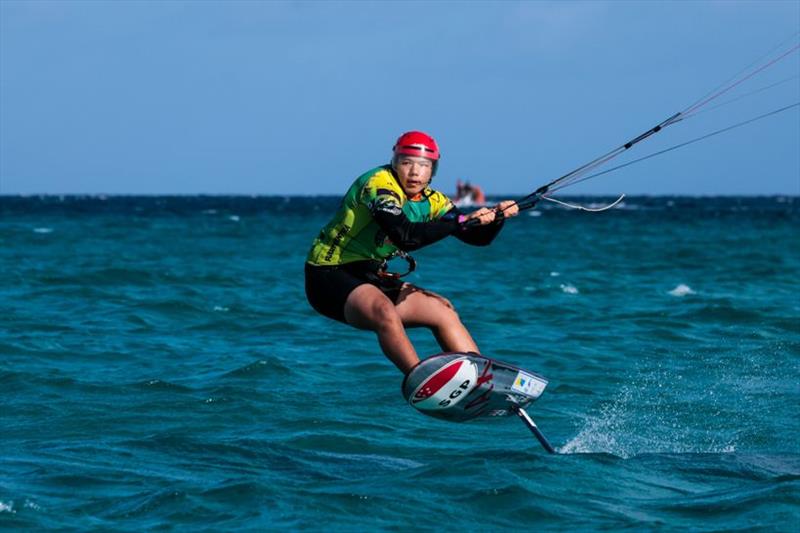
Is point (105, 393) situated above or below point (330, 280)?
below

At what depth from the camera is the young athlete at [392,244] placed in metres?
7.66

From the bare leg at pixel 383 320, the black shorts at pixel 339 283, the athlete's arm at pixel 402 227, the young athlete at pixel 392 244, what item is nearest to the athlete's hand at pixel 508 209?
the young athlete at pixel 392 244

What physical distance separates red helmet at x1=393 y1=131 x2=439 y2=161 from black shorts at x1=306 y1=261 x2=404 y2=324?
74 centimetres

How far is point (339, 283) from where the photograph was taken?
7898 mm

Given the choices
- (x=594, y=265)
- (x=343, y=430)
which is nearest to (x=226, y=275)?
(x=594, y=265)

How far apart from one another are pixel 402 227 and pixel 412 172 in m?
0.45

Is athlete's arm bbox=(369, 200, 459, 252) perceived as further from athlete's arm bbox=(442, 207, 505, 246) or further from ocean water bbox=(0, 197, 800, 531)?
ocean water bbox=(0, 197, 800, 531)

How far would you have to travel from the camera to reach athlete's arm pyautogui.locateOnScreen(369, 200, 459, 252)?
296 inches

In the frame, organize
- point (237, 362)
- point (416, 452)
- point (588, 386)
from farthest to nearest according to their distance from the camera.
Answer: point (237, 362) < point (588, 386) < point (416, 452)

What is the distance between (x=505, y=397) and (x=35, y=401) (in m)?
4.40

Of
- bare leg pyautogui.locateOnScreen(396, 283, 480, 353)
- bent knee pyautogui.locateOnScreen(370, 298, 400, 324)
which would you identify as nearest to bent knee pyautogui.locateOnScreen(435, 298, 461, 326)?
bare leg pyautogui.locateOnScreen(396, 283, 480, 353)

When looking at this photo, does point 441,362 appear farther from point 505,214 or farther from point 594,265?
point 594,265

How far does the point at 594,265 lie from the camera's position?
30.5 metres

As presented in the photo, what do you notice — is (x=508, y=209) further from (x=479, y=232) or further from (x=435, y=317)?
(x=435, y=317)
